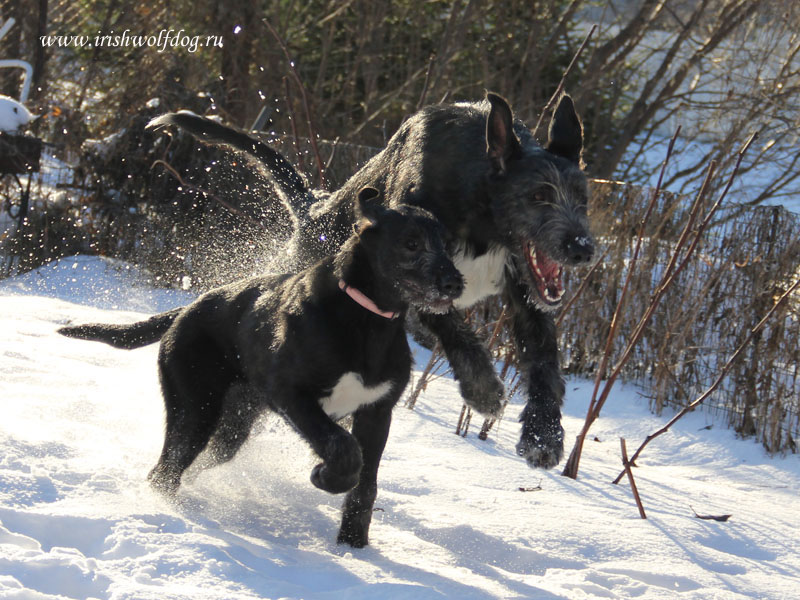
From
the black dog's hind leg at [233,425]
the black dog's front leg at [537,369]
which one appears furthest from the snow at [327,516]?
the black dog's front leg at [537,369]

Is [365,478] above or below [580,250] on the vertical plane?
below

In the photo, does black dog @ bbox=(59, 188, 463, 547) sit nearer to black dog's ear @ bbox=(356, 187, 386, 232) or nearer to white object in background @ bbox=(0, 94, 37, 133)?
black dog's ear @ bbox=(356, 187, 386, 232)

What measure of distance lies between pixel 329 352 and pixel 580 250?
0.96m

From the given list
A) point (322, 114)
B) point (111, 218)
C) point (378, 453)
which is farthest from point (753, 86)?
point (378, 453)

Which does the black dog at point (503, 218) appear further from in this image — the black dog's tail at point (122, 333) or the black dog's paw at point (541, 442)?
the black dog's tail at point (122, 333)

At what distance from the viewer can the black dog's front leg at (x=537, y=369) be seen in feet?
11.6

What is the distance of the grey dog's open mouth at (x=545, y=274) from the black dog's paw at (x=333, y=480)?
1074 millimetres

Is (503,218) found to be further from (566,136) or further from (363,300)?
(363,300)

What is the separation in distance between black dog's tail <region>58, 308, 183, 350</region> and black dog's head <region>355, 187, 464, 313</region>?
3.64 feet

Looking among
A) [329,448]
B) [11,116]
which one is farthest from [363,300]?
[11,116]

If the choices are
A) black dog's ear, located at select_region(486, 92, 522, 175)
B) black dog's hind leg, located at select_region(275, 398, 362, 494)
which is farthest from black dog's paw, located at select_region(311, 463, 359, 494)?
black dog's ear, located at select_region(486, 92, 522, 175)

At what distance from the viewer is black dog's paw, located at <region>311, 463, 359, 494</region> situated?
301cm

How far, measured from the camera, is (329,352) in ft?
10.3

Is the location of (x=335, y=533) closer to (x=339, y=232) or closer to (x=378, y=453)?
(x=378, y=453)
